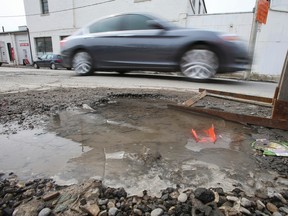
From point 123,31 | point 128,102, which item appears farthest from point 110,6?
point 128,102

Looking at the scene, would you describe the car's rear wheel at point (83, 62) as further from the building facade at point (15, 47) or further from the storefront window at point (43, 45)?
the building facade at point (15, 47)

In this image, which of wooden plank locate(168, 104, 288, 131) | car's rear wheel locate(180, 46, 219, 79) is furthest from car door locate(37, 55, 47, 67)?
wooden plank locate(168, 104, 288, 131)

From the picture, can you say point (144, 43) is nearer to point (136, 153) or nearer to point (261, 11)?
point (136, 153)

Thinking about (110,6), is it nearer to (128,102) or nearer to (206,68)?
(206,68)

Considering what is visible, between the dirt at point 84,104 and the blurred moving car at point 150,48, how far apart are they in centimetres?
96

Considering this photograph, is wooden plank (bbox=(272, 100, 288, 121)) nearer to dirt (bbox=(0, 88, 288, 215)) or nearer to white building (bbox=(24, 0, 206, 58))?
dirt (bbox=(0, 88, 288, 215))

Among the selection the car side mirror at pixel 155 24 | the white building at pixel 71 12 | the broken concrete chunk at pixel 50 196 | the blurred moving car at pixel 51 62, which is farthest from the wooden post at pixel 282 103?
the blurred moving car at pixel 51 62

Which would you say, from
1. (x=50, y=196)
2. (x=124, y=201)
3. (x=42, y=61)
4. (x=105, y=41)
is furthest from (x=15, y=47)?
(x=124, y=201)

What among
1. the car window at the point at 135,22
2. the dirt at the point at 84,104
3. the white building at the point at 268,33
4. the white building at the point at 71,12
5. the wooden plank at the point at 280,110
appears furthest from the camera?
the white building at the point at 71,12

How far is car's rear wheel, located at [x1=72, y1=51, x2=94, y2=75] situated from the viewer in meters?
5.57

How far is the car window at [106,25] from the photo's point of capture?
202 inches

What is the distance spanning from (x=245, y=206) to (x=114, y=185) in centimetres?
74

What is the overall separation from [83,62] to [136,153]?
4451 millimetres

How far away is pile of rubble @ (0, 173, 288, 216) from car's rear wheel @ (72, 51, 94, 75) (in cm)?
460
